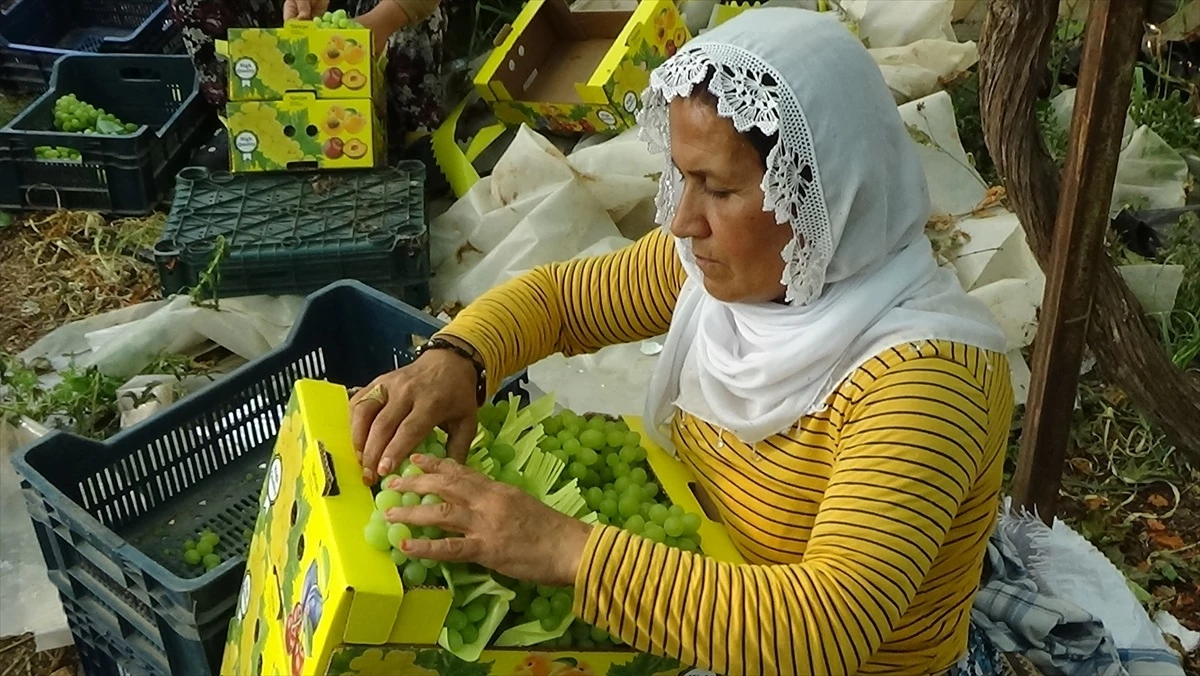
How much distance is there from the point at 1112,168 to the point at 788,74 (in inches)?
27.5

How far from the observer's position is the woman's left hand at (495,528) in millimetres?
1086

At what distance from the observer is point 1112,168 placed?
5.22 feet

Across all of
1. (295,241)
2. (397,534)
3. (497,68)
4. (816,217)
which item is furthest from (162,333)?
(816,217)

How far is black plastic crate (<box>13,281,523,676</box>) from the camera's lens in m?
1.49

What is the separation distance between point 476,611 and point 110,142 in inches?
92.7

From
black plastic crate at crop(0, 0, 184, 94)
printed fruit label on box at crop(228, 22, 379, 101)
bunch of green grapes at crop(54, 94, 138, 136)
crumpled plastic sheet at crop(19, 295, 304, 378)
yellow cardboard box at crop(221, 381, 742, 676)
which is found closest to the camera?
yellow cardboard box at crop(221, 381, 742, 676)

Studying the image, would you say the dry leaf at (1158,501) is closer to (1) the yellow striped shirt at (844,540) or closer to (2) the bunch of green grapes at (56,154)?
(1) the yellow striped shirt at (844,540)

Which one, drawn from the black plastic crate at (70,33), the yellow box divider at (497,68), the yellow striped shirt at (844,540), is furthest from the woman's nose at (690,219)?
the black plastic crate at (70,33)

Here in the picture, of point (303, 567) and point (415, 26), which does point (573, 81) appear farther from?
point (303, 567)

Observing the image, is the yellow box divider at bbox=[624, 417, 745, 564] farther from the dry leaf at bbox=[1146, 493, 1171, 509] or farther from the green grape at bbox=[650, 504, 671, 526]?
the dry leaf at bbox=[1146, 493, 1171, 509]

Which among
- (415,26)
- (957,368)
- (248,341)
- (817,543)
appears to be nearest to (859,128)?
(957,368)

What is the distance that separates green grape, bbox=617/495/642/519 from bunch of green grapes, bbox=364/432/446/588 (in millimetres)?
237

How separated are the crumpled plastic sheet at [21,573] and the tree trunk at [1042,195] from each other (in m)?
1.68

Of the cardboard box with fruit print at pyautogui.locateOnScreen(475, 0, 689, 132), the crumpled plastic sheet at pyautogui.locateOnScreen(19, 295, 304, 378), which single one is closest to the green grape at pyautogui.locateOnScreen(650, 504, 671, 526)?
the crumpled plastic sheet at pyautogui.locateOnScreen(19, 295, 304, 378)
